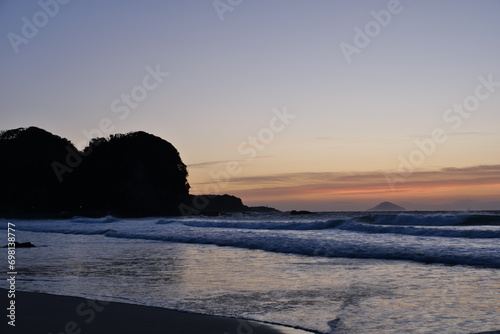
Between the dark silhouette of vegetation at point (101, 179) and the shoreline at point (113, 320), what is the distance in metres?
84.6

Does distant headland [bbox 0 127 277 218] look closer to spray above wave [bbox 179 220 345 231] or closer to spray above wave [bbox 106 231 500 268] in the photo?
spray above wave [bbox 179 220 345 231]

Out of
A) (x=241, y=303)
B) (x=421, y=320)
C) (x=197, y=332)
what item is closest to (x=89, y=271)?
(x=241, y=303)

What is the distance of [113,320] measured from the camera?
6656 mm

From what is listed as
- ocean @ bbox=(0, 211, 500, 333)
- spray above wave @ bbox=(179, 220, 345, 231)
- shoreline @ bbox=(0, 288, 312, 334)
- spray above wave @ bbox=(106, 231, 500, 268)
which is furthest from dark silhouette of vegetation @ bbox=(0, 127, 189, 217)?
shoreline @ bbox=(0, 288, 312, 334)

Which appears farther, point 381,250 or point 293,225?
point 293,225

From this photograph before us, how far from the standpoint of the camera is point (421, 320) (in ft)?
22.0

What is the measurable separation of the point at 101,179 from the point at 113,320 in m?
98.6

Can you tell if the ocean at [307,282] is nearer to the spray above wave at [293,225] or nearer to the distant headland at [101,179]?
the spray above wave at [293,225]

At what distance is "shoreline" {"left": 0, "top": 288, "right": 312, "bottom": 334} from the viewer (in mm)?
6152

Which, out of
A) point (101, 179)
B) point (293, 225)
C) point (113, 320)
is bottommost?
point (113, 320)

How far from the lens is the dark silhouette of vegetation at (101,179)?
9581 centimetres

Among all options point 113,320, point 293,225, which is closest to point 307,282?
point 113,320

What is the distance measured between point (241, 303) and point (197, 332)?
1942 mm

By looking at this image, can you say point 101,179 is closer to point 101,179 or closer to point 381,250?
point 101,179
